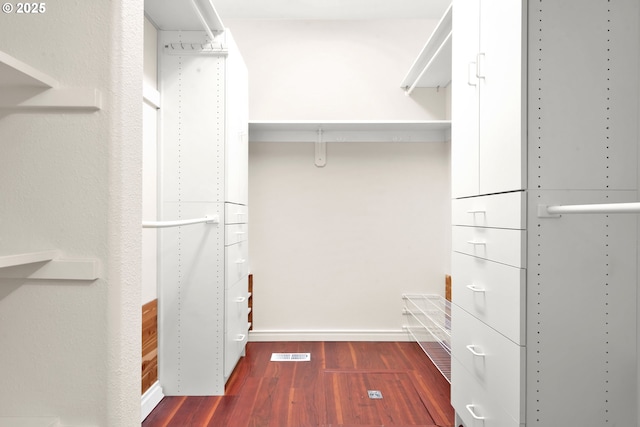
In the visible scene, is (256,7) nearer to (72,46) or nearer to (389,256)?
(389,256)

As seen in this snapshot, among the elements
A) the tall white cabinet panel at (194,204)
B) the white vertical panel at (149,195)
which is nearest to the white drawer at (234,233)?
the tall white cabinet panel at (194,204)

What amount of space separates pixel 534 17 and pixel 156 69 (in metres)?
1.85

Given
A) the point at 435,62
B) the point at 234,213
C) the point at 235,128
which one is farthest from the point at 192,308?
the point at 435,62

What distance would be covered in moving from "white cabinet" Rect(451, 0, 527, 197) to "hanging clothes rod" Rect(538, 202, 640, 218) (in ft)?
0.35

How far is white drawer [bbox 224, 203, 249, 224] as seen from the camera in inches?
96.1

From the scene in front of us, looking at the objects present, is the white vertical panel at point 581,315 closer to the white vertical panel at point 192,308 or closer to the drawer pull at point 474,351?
the drawer pull at point 474,351

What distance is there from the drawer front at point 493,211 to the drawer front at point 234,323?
1.30 metres

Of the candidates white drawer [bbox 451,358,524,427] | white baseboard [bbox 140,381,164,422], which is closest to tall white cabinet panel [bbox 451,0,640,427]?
white drawer [bbox 451,358,524,427]

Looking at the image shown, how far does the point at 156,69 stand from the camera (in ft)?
7.91

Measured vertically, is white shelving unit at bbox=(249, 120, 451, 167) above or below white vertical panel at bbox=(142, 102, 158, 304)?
above

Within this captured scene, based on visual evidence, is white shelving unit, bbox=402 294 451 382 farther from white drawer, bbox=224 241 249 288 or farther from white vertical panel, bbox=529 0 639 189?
white vertical panel, bbox=529 0 639 189

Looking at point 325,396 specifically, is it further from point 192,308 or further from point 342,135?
point 342,135

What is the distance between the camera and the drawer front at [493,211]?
1368 millimetres

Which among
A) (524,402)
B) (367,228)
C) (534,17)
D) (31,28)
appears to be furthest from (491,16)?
(367,228)
